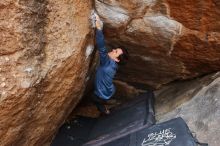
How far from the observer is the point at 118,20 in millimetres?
4652

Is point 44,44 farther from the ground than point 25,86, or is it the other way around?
point 44,44

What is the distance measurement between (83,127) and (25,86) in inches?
80.1

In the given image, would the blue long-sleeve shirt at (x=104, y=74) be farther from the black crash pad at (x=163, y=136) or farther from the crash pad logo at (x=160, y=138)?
the crash pad logo at (x=160, y=138)

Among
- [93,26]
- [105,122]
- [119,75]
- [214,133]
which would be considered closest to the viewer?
[214,133]

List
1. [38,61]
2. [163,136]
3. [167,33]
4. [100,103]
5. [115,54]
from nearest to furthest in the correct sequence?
[38,61] → [163,136] → [167,33] → [115,54] → [100,103]

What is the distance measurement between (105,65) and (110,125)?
864 mm

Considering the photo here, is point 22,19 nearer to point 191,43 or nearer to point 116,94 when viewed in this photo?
point 191,43

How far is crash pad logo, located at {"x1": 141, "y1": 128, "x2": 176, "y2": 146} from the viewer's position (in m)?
4.18

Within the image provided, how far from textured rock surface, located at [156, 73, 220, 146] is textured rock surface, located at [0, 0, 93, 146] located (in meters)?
1.33

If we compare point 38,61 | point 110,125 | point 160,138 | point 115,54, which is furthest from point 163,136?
point 38,61

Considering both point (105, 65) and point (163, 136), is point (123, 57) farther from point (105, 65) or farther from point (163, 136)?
point (163, 136)

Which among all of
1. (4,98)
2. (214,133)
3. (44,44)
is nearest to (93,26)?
(44,44)

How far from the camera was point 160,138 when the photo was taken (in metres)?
4.27

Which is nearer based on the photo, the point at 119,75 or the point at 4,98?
the point at 4,98
